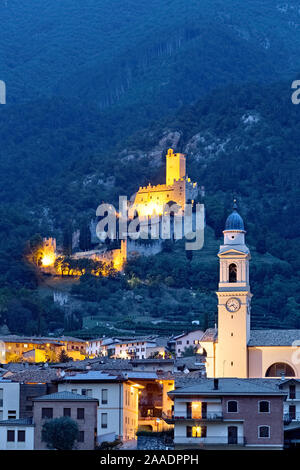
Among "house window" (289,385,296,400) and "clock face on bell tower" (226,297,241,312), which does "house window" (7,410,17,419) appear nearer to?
"house window" (289,385,296,400)

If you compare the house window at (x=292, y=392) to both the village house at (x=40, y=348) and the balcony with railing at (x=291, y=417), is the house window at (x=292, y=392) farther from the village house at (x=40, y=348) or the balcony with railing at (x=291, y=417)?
the village house at (x=40, y=348)

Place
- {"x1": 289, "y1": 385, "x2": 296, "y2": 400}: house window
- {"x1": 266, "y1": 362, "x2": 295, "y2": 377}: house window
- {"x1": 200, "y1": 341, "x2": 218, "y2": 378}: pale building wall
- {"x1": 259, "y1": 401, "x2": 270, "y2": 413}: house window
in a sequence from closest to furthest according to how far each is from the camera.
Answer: {"x1": 259, "y1": 401, "x2": 270, "y2": 413}: house window < {"x1": 289, "y1": 385, "x2": 296, "y2": 400}: house window < {"x1": 266, "y1": 362, "x2": 295, "y2": 377}: house window < {"x1": 200, "y1": 341, "x2": 218, "y2": 378}: pale building wall

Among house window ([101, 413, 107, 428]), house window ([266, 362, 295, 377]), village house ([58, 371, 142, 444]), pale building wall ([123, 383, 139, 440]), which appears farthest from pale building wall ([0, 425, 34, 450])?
house window ([266, 362, 295, 377])

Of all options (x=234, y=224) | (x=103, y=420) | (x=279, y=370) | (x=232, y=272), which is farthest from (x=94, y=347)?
(x=103, y=420)

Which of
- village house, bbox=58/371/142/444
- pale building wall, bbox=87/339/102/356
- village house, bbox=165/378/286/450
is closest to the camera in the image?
village house, bbox=165/378/286/450

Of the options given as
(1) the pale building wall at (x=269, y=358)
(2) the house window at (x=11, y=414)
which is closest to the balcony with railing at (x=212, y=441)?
(2) the house window at (x=11, y=414)

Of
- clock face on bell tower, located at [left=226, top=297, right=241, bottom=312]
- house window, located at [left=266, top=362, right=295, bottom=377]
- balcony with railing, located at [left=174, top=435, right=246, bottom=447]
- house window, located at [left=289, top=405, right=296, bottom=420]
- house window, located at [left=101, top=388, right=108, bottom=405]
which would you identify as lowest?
balcony with railing, located at [left=174, top=435, right=246, bottom=447]
